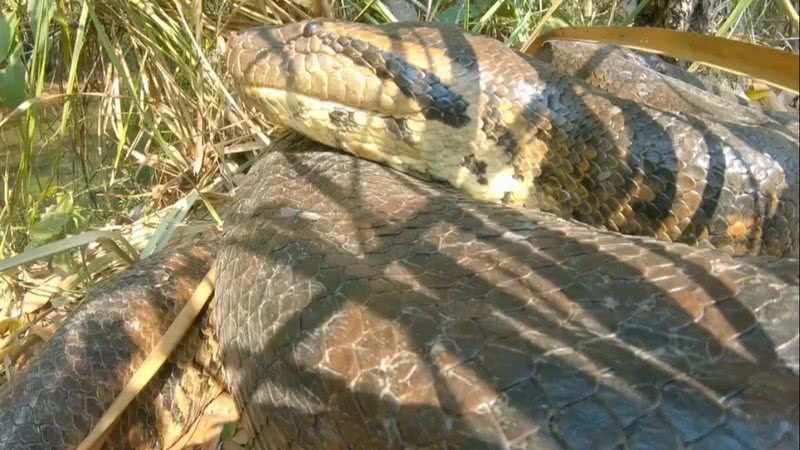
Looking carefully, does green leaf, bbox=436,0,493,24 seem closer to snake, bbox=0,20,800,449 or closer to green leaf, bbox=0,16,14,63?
snake, bbox=0,20,800,449

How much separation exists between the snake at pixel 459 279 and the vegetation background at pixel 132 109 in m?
0.57

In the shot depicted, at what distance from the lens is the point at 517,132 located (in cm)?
232

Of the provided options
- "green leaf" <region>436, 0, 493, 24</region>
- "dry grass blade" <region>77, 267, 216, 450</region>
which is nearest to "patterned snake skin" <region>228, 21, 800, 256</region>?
"dry grass blade" <region>77, 267, 216, 450</region>

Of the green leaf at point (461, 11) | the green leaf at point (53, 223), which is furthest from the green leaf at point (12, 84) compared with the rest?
the green leaf at point (461, 11)

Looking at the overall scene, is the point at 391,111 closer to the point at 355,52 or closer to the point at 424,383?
the point at 355,52

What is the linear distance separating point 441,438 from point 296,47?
5.12 ft

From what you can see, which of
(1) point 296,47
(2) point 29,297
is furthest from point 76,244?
(1) point 296,47

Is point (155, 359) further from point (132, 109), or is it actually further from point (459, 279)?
point (132, 109)

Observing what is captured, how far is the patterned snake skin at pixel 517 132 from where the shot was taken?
2.00 m

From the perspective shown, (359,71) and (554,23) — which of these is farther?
(554,23)

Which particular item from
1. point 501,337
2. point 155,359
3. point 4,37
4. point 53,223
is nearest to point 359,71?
point 155,359

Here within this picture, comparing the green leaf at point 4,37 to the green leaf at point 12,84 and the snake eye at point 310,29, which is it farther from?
the snake eye at point 310,29

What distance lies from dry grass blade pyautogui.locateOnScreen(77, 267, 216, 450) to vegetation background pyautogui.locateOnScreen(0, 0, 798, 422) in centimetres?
49

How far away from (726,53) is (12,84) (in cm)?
242
